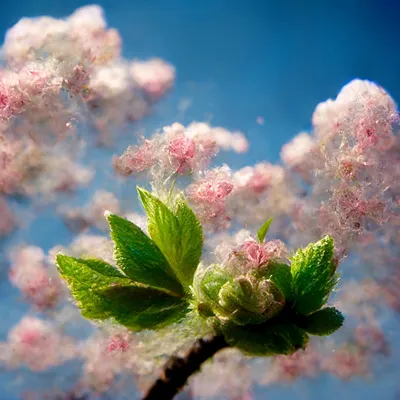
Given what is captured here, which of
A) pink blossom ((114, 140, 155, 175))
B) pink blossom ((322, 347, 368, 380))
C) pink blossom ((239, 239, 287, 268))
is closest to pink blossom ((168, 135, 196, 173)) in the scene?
pink blossom ((114, 140, 155, 175))

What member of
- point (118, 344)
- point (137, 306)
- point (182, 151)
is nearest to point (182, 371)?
point (137, 306)

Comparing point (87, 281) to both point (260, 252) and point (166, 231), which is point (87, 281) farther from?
A: point (260, 252)

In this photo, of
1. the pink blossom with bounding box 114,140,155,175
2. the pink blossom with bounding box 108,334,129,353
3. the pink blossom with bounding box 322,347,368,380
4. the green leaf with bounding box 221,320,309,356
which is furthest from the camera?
the pink blossom with bounding box 322,347,368,380

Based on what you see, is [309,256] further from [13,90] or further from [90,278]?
[13,90]

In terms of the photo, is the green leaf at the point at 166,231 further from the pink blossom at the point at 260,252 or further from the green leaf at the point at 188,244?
the pink blossom at the point at 260,252

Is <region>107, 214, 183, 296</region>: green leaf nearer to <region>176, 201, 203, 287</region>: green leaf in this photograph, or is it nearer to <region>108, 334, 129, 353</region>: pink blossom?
<region>176, 201, 203, 287</region>: green leaf

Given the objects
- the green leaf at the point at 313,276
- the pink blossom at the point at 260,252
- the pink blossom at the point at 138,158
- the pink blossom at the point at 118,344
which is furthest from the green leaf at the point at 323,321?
the pink blossom at the point at 138,158

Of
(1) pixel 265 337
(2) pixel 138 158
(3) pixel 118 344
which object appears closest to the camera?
(1) pixel 265 337
